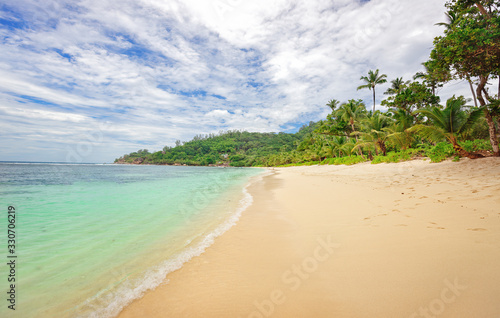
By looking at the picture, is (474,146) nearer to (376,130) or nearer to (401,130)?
(401,130)

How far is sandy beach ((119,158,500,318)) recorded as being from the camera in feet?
6.45

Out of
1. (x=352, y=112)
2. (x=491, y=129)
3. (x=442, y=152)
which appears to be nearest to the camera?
(x=491, y=129)

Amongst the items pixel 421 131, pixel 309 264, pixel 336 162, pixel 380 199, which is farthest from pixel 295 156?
pixel 309 264

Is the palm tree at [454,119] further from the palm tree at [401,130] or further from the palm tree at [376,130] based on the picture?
the palm tree at [376,130]

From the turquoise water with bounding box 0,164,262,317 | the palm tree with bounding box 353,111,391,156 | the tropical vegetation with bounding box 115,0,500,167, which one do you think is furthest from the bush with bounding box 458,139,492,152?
the palm tree with bounding box 353,111,391,156

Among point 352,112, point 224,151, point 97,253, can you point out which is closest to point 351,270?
point 97,253

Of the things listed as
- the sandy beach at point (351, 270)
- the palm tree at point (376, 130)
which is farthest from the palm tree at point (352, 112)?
the sandy beach at point (351, 270)

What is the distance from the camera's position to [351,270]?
102 inches

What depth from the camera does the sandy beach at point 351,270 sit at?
1965 mm

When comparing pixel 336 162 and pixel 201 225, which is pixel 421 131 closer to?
pixel 201 225

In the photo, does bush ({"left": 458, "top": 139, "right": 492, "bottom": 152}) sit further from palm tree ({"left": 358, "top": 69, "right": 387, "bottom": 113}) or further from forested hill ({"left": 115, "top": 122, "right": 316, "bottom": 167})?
forested hill ({"left": 115, "top": 122, "right": 316, "bottom": 167})

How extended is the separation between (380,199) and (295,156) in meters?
62.4

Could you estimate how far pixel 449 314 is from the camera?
5.68ft

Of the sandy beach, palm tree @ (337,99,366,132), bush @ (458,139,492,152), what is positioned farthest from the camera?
palm tree @ (337,99,366,132)
